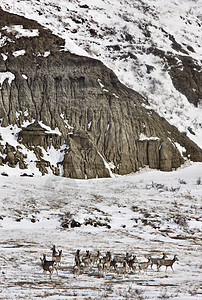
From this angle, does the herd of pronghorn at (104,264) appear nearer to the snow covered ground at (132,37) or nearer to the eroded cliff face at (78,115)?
the eroded cliff face at (78,115)

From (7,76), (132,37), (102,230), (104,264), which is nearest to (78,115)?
(7,76)

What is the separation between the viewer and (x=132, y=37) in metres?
69.6

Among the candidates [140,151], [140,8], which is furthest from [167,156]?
[140,8]

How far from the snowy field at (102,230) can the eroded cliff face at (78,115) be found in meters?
3.22

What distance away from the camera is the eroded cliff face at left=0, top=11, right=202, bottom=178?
47656 mm

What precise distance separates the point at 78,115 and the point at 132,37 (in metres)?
25.6

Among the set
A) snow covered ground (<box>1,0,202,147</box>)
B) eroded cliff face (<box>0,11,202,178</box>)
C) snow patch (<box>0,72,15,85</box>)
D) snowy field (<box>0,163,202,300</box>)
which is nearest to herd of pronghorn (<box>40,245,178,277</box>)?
snowy field (<box>0,163,202,300</box>)

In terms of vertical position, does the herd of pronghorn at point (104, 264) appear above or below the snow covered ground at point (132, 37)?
above

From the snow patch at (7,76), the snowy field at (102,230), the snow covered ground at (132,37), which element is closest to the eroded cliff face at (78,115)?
the snow patch at (7,76)

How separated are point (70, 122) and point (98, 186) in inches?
510

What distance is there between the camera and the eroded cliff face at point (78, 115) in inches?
1876

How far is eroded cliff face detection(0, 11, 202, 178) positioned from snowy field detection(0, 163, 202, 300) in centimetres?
322

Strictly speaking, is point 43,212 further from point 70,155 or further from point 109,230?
→ point 70,155

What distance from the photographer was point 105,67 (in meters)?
57.6
